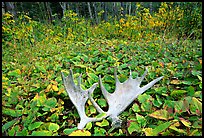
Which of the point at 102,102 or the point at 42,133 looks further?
the point at 102,102

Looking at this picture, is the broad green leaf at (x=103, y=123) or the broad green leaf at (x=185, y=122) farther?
the broad green leaf at (x=103, y=123)

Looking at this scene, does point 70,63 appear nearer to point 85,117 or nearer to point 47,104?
point 47,104

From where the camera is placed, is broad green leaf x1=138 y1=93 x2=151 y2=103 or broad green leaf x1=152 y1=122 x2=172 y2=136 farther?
broad green leaf x1=138 y1=93 x2=151 y2=103

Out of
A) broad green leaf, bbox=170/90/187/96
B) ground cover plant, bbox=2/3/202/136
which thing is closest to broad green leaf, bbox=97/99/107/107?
ground cover plant, bbox=2/3/202/136

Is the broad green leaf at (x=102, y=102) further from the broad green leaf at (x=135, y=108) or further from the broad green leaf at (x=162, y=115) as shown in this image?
the broad green leaf at (x=162, y=115)

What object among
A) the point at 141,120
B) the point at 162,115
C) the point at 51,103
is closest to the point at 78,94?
the point at 51,103

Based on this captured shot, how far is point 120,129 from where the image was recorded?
59.1 inches

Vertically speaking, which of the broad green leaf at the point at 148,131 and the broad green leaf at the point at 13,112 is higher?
the broad green leaf at the point at 148,131

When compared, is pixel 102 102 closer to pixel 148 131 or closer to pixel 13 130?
pixel 148 131

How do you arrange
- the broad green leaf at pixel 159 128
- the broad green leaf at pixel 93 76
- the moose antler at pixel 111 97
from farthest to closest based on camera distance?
1. the broad green leaf at pixel 93 76
2. the moose antler at pixel 111 97
3. the broad green leaf at pixel 159 128

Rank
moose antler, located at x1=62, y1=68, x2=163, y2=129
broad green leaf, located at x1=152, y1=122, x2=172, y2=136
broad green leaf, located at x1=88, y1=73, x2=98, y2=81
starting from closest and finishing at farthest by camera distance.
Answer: broad green leaf, located at x1=152, y1=122, x2=172, y2=136 < moose antler, located at x1=62, y1=68, x2=163, y2=129 < broad green leaf, located at x1=88, y1=73, x2=98, y2=81

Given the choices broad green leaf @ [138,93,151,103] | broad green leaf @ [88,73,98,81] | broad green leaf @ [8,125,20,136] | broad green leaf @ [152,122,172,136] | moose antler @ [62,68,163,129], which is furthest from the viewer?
broad green leaf @ [88,73,98,81]

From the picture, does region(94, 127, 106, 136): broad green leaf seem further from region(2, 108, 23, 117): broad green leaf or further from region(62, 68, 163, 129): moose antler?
region(2, 108, 23, 117): broad green leaf

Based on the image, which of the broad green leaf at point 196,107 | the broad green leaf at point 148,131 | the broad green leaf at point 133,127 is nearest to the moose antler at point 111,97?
the broad green leaf at point 133,127
